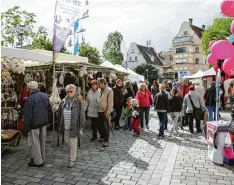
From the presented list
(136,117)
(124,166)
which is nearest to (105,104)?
(136,117)

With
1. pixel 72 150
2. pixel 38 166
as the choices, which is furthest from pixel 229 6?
pixel 38 166

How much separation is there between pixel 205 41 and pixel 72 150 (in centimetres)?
2801

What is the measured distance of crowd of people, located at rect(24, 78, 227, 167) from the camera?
18.6 feet

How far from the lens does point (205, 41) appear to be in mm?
30594

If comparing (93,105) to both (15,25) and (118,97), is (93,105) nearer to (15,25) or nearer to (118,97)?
(118,97)

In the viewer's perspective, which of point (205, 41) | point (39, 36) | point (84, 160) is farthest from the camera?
point (205, 41)

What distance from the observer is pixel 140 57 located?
207 ft

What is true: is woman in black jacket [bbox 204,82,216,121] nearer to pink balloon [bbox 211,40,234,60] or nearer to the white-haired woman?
pink balloon [bbox 211,40,234,60]

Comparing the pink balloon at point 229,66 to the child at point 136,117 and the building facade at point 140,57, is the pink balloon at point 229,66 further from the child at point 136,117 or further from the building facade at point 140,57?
the building facade at point 140,57

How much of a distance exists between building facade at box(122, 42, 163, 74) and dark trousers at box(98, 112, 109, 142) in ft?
181

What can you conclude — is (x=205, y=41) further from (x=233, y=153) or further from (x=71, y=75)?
(x=233, y=153)

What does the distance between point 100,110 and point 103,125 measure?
1.39ft

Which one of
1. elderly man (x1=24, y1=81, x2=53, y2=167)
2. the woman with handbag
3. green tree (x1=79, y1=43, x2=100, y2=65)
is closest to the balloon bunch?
elderly man (x1=24, y1=81, x2=53, y2=167)

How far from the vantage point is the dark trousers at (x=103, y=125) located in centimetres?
735
